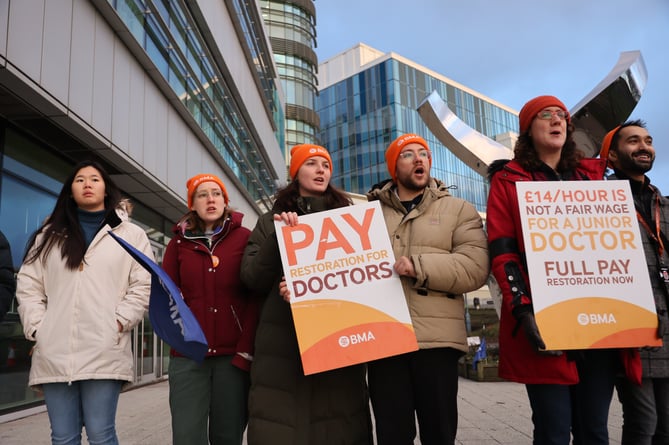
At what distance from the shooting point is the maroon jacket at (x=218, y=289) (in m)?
3.12

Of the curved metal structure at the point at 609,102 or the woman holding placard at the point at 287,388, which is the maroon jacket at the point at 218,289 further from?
the curved metal structure at the point at 609,102

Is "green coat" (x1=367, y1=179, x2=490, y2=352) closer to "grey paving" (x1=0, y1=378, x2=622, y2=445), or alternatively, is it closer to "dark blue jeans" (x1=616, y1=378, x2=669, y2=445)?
"dark blue jeans" (x1=616, y1=378, x2=669, y2=445)

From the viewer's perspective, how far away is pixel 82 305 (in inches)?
115

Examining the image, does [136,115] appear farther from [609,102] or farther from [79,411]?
[609,102]

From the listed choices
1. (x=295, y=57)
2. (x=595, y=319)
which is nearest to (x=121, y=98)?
(x=595, y=319)

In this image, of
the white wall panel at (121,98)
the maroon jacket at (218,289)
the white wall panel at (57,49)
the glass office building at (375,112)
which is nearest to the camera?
the maroon jacket at (218,289)

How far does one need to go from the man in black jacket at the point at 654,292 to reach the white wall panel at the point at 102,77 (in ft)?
22.6

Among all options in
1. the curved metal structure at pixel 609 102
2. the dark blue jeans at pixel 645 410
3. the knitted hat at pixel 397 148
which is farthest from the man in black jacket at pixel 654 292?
the curved metal structure at pixel 609 102

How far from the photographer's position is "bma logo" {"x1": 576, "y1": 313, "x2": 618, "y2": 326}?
2480 mm

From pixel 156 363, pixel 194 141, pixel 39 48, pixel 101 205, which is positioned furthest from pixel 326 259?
pixel 156 363

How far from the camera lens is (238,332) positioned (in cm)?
318

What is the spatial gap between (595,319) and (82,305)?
8.46ft

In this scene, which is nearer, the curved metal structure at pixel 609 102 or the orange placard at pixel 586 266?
the orange placard at pixel 586 266

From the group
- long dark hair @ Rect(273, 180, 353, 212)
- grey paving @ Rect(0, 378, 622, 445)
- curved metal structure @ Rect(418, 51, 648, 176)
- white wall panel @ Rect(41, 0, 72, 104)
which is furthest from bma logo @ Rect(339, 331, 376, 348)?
curved metal structure @ Rect(418, 51, 648, 176)
